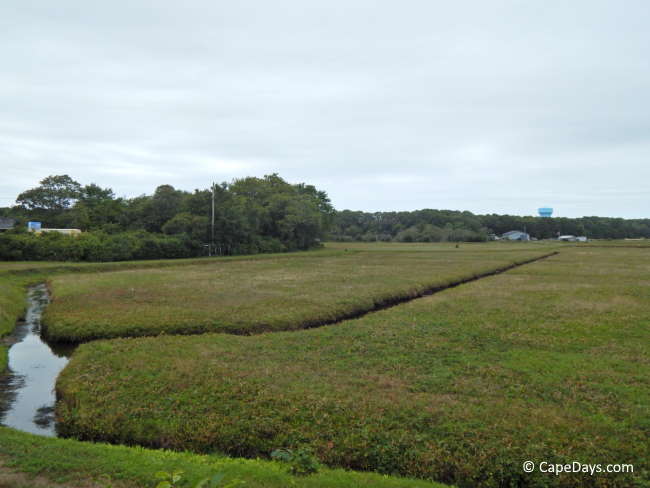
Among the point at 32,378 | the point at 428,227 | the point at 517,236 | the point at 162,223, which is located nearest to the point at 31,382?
the point at 32,378

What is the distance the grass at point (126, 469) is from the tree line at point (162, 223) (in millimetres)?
49092

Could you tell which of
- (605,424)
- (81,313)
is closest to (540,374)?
(605,424)

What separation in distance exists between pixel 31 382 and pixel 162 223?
2284 inches

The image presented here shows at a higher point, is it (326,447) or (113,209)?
(113,209)

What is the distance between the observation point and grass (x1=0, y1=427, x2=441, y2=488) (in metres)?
7.25

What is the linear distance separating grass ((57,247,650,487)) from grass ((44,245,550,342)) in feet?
8.03

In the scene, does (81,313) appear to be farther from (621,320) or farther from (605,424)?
(621,320)

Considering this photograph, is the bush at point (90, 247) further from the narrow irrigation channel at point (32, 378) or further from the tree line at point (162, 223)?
the narrow irrigation channel at point (32, 378)

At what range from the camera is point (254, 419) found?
10.1m

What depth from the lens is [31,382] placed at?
1395 cm

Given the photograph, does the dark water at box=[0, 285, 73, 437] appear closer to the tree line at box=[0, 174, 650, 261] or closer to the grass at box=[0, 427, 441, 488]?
the grass at box=[0, 427, 441, 488]

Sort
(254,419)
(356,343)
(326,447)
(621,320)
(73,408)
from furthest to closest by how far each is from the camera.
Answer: (621,320)
(356,343)
(73,408)
(254,419)
(326,447)

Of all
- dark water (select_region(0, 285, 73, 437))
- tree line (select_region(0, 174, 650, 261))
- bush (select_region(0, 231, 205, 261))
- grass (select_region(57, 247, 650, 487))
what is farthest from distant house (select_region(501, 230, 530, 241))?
dark water (select_region(0, 285, 73, 437))

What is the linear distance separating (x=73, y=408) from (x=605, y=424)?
12.4 meters
